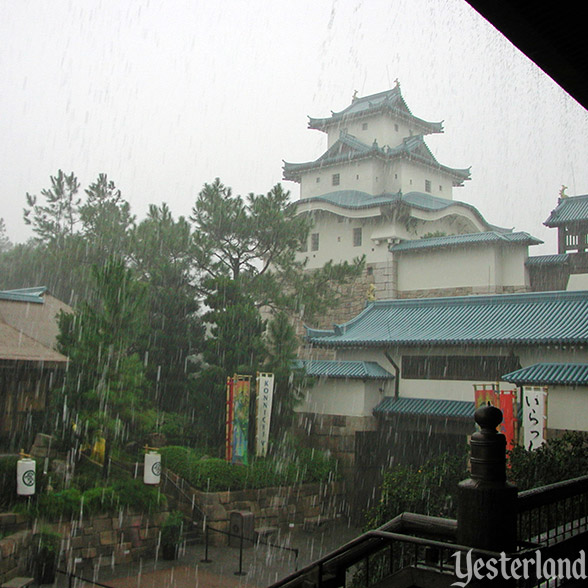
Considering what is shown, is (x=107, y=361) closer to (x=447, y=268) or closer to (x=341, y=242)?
(x=447, y=268)

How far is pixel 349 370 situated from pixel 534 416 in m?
4.75

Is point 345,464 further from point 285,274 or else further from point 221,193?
point 221,193

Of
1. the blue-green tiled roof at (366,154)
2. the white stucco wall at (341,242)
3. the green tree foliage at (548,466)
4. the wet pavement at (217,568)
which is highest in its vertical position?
the blue-green tiled roof at (366,154)

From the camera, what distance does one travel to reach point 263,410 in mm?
14211

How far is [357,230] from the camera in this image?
81.3 ft

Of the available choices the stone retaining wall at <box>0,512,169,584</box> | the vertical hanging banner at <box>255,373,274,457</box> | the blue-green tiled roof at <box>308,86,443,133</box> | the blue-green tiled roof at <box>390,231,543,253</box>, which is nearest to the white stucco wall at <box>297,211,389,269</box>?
the blue-green tiled roof at <box>390,231,543,253</box>

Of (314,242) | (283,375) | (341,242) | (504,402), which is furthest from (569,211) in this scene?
(283,375)

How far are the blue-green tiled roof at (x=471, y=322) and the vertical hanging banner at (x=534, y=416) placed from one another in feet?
3.93

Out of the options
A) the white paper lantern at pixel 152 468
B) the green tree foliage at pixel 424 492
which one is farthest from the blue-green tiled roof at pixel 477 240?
the white paper lantern at pixel 152 468

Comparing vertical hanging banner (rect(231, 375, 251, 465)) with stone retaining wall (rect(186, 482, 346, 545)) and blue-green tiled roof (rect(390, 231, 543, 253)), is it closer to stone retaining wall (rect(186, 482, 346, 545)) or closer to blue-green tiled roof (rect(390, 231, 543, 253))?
stone retaining wall (rect(186, 482, 346, 545))

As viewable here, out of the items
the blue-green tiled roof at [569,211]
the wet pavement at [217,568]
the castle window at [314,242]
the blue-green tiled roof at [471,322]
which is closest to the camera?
the wet pavement at [217,568]

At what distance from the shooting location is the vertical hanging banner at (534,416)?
11.8 metres

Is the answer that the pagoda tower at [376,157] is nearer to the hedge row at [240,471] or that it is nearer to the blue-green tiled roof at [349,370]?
the blue-green tiled roof at [349,370]

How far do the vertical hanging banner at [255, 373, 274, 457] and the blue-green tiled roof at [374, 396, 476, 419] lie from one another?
108 inches
